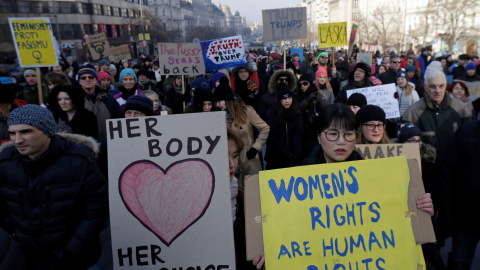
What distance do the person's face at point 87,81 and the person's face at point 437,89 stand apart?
13.7 feet

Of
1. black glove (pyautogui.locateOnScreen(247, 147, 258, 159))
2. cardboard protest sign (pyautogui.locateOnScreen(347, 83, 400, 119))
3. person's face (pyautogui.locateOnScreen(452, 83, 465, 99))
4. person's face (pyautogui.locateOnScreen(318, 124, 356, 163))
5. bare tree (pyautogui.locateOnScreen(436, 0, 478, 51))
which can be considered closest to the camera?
person's face (pyautogui.locateOnScreen(318, 124, 356, 163))

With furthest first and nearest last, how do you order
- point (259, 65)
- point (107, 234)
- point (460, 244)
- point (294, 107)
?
point (259, 65) → point (294, 107) → point (107, 234) → point (460, 244)

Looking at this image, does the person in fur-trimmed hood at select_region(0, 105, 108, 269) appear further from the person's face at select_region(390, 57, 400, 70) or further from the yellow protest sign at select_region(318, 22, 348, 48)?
the yellow protest sign at select_region(318, 22, 348, 48)

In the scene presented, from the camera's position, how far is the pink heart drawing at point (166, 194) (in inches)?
76.5

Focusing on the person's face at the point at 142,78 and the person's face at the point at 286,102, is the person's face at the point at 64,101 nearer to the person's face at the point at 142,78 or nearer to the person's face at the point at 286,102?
the person's face at the point at 286,102

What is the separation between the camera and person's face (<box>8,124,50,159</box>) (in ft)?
6.88

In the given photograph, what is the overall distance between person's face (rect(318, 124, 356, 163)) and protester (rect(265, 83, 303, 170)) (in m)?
2.34

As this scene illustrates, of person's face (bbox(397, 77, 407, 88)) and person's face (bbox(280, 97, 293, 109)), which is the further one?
person's face (bbox(397, 77, 407, 88))

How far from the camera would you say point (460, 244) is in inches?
104

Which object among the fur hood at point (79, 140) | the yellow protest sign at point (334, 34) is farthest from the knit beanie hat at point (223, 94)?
the yellow protest sign at point (334, 34)

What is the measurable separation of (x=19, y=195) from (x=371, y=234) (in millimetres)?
2081

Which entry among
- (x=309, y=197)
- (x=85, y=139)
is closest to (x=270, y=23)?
(x=85, y=139)

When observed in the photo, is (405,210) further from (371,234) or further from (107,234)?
(107,234)

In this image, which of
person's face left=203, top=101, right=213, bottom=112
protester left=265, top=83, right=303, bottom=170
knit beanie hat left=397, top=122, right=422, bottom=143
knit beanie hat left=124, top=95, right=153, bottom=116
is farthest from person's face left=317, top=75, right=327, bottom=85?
knit beanie hat left=124, top=95, right=153, bottom=116
